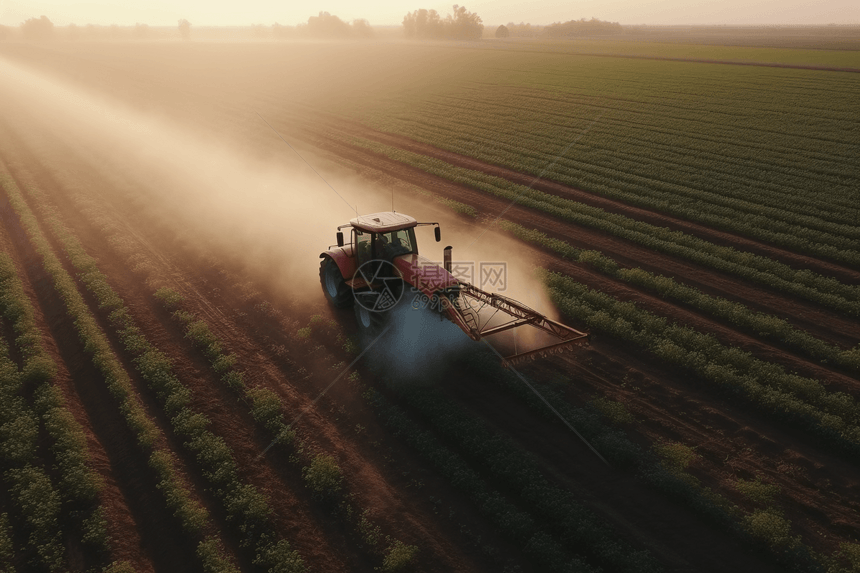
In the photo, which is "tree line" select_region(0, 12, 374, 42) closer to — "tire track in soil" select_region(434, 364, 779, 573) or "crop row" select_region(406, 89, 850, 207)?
"crop row" select_region(406, 89, 850, 207)

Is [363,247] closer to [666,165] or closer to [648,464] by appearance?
[648,464]

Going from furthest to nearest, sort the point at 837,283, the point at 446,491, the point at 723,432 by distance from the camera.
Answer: the point at 837,283 < the point at 723,432 < the point at 446,491

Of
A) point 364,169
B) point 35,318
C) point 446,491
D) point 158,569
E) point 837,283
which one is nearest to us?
point 158,569

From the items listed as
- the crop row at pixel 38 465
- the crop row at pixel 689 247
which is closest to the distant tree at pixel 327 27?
the crop row at pixel 689 247

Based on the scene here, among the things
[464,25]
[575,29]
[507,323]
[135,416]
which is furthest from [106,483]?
[575,29]

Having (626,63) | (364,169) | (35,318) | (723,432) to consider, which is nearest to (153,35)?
(626,63)

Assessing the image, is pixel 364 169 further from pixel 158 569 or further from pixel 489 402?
pixel 158 569
